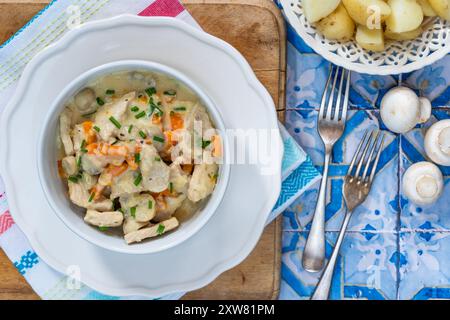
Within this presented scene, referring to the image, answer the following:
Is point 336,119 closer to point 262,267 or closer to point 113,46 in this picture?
point 262,267

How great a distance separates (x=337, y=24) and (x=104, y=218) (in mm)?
824

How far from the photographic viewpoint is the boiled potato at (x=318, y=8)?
64.1 inches

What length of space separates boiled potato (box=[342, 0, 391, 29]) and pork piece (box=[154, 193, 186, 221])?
68 centimetres

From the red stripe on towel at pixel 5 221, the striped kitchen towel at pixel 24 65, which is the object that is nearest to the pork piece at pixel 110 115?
the striped kitchen towel at pixel 24 65

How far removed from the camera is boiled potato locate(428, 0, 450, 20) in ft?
5.29

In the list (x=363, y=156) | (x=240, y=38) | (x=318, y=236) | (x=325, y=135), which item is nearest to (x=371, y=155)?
(x=363, y=156)

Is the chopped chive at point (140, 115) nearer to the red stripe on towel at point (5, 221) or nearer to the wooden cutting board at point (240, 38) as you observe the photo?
the wooden cutting board at point (240, 38)

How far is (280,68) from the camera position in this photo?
177 cm

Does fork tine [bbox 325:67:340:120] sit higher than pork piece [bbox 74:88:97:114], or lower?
lower

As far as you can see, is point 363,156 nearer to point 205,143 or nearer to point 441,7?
point 441,7

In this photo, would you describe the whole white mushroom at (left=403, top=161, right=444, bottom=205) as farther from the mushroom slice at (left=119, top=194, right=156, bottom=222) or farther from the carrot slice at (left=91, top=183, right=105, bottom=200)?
the carrot slice at (left=91, top=183, right=105, bottom=200)

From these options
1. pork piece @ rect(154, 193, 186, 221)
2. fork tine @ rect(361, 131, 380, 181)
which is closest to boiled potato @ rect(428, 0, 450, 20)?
fork tine @ rect(361, 131, 380, 181)

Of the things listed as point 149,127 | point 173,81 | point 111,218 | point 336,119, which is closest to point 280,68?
point 336,119

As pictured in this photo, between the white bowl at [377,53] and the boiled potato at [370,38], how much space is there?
0.15 ft
